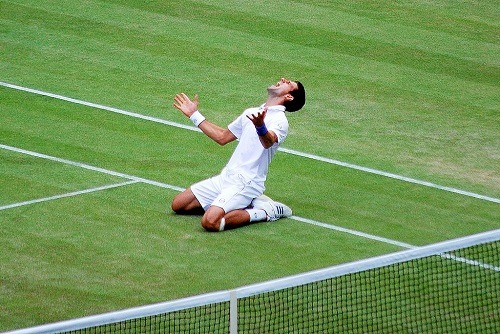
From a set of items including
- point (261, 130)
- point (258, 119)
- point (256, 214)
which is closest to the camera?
point (258, 119)

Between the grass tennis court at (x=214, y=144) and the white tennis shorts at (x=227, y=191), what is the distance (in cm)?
36

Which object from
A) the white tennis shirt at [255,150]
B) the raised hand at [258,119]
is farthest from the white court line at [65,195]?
the raised hand at [258,119]

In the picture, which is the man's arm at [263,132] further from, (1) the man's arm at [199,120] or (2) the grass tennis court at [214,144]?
(2) the grass tennis court at [214,144]

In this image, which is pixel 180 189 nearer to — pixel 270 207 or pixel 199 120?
pixel 199 120

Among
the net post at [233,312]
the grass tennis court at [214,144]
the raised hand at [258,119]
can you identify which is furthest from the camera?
the raised hand at [258,119]

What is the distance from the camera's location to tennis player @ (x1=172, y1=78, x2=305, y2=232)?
543 inches

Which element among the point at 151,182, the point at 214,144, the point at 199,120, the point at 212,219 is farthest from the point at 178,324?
the point at 214,144

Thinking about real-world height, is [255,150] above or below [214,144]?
below

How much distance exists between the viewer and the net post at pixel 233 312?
9.75 metres

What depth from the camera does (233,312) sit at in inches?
395

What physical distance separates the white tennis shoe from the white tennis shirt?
181mm

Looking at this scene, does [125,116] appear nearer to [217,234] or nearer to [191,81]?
[191,81]

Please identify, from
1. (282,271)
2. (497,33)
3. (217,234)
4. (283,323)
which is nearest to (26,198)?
(217,234)

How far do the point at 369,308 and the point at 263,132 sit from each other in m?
2.68
